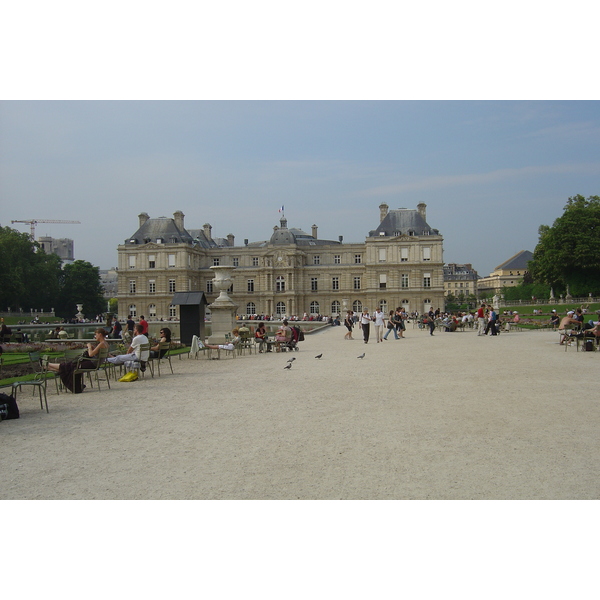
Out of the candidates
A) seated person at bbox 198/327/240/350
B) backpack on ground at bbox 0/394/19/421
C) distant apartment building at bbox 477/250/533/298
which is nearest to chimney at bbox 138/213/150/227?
seated person at bbox 198/327/240/350

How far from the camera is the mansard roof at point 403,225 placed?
191ft

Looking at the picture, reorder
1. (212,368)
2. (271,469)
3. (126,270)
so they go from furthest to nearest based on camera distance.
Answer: (126,270)
(212,368)
(271,469)

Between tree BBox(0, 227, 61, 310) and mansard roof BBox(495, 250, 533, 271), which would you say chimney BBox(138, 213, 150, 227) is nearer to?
tree BBox(0, 227, 61, 310)

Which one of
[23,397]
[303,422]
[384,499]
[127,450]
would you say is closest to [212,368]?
[23,397]

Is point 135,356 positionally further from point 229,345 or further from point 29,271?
point 29,271

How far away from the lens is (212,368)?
12.5m

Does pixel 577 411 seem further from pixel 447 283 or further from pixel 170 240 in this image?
pixel 447 283

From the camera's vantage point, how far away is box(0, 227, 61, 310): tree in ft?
165

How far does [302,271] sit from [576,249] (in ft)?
86.1

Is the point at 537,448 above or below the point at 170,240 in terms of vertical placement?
below

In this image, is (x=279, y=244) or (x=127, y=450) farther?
(x=279, y=244)

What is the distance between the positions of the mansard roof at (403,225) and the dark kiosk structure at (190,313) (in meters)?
42.8

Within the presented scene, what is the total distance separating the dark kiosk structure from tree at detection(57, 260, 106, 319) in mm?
44528

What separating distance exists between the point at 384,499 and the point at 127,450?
104 inches
